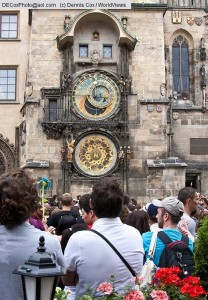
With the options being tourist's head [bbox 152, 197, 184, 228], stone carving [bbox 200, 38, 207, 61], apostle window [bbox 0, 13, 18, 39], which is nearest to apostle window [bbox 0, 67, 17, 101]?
apostle window [bbox 0, 13, 18, 39]

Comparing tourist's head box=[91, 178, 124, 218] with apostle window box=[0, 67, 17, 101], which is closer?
tourist's head box=[91, 178, 124, 218]

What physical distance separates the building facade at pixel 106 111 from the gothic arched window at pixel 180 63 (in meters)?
1.24

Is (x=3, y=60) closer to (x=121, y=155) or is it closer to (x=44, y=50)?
(x=44, y=50)

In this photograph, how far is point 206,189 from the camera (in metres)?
23.1

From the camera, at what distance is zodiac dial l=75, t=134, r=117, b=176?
21.7 meters

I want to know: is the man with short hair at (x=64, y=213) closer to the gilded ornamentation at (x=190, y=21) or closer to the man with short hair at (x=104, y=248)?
the man with short hair at (x=104, y=248)

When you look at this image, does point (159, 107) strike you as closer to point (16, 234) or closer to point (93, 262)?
point (93, 262)

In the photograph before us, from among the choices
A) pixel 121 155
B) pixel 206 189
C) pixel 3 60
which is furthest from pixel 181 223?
pixel 3 60

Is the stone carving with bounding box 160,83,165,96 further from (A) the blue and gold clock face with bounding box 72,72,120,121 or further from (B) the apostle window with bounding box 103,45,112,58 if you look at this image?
(B) the apostle window with bounding box 103,45,112,58

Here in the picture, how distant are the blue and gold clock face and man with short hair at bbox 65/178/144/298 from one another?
17.7 m

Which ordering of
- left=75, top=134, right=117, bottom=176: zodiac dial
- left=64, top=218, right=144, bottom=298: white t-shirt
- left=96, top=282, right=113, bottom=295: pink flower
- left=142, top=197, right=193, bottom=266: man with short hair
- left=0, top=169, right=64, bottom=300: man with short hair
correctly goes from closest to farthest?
left=0, top=169, right=64, bottom=300: man with short hair
left=96, top=282, right=113, bottom=295: pink flower
left=64, top=218, right=144, bottom=298: white t-shirt
left=142, top=197, right=193, bottom=266: man with short hair
left=75, top=134, right=117, bottom=176: zodiac dial

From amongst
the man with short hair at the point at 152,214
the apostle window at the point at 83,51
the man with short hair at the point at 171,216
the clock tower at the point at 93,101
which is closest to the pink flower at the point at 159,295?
the man with short hair at the point at 171,216

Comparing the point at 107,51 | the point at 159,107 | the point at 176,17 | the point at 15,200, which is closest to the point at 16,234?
the point at 15,200

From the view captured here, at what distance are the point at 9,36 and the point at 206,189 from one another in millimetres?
11795
